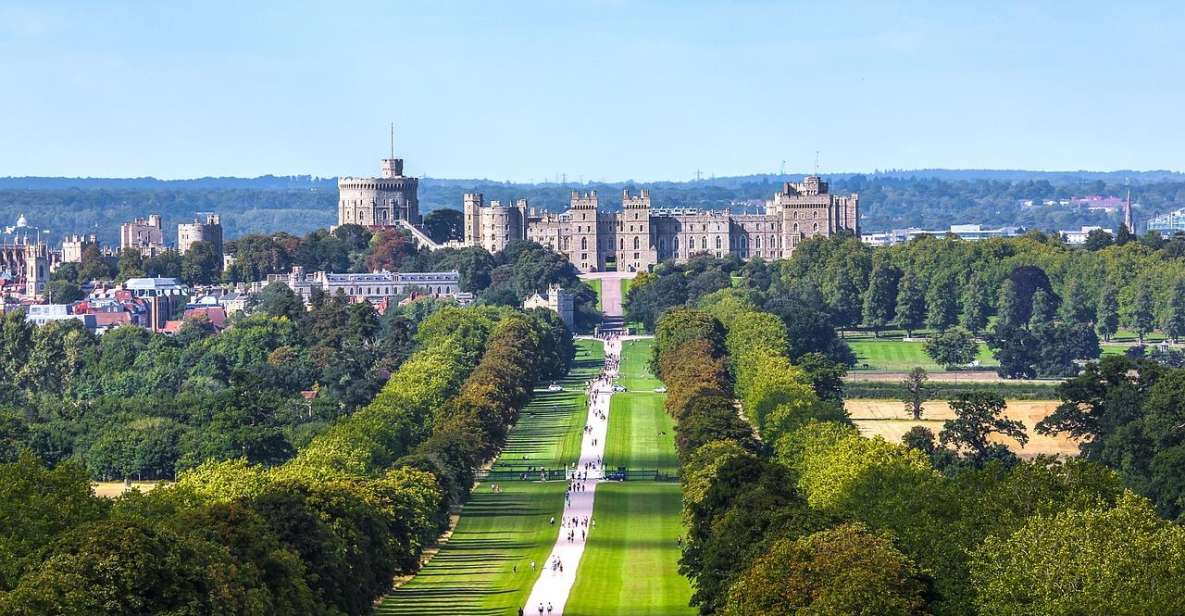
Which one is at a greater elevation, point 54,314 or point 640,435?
point 54,314

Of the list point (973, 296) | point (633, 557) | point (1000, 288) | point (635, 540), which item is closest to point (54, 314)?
point (973, 296)

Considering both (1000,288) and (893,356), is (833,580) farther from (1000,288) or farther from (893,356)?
(1000,288)

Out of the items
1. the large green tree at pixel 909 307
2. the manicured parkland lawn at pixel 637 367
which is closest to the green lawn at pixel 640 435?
the manicured parkland lawn at pixel 637 367

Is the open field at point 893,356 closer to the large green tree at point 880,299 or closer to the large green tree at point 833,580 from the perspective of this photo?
the large green tree at point 880,299

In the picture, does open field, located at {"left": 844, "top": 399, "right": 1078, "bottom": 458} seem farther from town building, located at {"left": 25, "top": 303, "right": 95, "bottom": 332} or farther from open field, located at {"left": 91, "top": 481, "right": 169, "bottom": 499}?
town building, located at {"left": 25, "top": 303, "right": 95, "bottom": 332}

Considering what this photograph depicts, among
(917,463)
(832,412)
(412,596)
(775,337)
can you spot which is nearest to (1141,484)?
(917,463)
